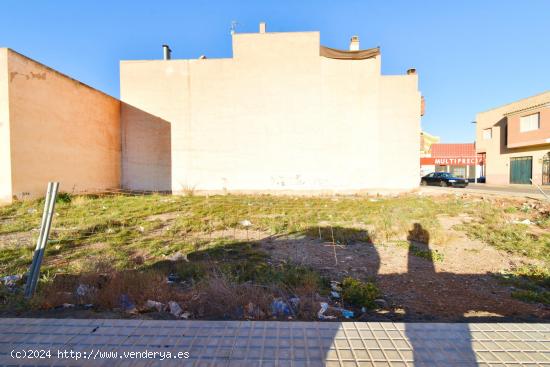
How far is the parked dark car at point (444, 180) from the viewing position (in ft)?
71.9

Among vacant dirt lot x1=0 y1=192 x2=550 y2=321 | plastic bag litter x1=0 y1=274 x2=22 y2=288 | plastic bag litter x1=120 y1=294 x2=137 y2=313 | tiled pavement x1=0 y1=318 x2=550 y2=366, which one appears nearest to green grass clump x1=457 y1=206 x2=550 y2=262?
vacant dirt lot x1=0 y1=192 x2=550 y2=321

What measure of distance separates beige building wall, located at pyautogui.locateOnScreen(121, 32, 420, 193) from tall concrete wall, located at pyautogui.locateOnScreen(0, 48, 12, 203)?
5909mm

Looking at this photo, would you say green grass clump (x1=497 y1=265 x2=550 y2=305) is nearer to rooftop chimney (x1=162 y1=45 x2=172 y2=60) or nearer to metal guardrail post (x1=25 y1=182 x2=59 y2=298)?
metal guardrail post (x1=25 y1=182 x2=59 y2=298)

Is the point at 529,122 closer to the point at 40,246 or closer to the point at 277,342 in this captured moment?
the point at 277,342

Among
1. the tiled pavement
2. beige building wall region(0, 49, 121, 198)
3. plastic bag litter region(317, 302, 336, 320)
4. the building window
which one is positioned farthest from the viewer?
the building window

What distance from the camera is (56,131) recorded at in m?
10.6

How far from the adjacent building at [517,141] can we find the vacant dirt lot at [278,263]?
19655 millimetres

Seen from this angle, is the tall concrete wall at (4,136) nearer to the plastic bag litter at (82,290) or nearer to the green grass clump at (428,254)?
the plastic bag litter at (82,290)

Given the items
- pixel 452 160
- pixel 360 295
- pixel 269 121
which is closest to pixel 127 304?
pixel 360 295

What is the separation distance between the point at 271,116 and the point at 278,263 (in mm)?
11395

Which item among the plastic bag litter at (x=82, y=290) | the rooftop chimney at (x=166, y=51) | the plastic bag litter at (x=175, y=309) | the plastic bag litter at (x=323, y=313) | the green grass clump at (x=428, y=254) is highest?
the rooftop chimney at (x=166, y=51)

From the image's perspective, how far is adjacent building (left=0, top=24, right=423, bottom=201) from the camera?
14492mm

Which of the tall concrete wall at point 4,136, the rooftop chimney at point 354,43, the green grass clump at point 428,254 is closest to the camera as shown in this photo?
the green grass clump at point 428,254

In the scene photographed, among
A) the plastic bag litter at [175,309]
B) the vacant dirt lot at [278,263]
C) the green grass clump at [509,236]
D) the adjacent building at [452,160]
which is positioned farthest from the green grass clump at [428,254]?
the adjacent building at [452,160]
